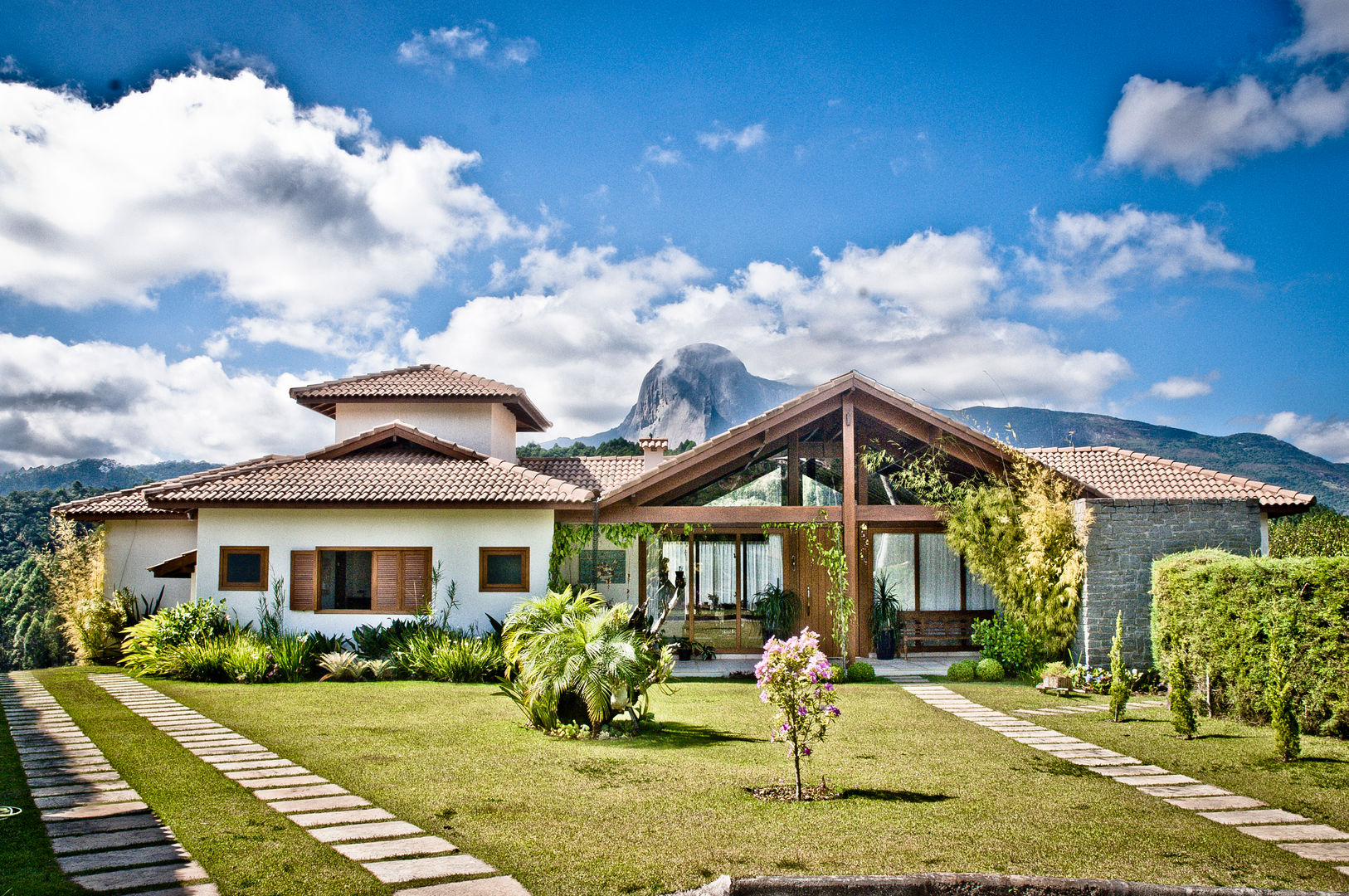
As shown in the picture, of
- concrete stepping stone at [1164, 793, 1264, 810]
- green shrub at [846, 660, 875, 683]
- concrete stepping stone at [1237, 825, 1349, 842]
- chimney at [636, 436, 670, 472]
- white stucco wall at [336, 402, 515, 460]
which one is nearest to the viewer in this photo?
concrete stepping stone at [1237, 825, 1349, 842]

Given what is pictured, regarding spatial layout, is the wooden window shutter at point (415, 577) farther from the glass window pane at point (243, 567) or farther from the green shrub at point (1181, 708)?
the green shrub at point (1181, 708)

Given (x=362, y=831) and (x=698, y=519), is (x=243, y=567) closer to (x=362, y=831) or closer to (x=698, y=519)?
(x=698, y=519)

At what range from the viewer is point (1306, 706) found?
31.4 ft

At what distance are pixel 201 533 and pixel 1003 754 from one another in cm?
1435

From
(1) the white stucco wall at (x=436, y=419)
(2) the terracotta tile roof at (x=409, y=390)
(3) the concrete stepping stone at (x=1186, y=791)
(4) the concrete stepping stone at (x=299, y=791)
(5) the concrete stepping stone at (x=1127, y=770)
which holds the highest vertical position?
(2) the terracotta tile roof at (x=409, y=390)

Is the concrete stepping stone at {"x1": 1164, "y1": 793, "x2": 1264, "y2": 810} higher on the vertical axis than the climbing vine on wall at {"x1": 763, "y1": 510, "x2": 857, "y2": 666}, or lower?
lower

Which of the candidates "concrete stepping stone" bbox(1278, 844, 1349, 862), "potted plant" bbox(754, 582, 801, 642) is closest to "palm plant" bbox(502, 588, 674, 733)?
"concrete stepping stone" bbox(1278, 844, 1349, 862)

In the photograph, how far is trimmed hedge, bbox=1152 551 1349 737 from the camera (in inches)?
365

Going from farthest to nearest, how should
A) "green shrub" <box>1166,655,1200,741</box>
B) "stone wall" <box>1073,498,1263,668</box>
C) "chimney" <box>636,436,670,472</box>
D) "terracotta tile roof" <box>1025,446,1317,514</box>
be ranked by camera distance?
"chimney" <box>636,436,670,472</box>, "terracotta tile roof" <box>1025,446,1317,514</box>, "stone wall" <box>1073,498,1263,668</box>, "green shrub" <box>1166,655,1200,741</box>

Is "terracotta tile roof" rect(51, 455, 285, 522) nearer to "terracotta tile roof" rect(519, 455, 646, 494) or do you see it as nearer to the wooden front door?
"terracotta tile roof" rect(519, 455, 646, 494)

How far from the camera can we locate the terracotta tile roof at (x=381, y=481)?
15.3 metres

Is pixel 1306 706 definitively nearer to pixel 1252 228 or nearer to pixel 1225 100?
pixel 1225 100

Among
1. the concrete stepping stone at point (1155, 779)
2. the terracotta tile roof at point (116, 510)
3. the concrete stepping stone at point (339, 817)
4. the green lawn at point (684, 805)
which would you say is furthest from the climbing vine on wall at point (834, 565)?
the terracotta tile roof at point (116, 510)

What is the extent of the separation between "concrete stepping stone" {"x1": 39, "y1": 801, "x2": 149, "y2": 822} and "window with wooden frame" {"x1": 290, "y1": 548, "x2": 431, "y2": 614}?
9.45m
